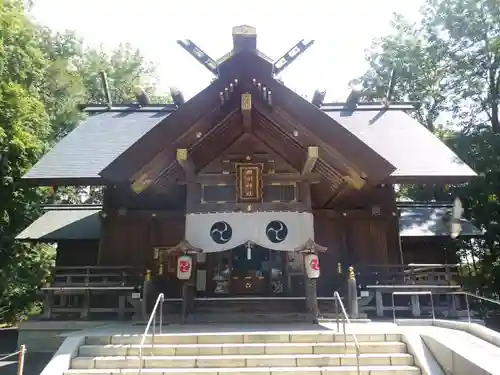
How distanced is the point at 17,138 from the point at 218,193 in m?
8.99

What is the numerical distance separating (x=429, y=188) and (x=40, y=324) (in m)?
18.1

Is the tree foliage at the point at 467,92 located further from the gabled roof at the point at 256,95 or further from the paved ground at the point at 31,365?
the paved ground at the point at 31,365

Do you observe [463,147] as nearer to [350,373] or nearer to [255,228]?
[255,228]

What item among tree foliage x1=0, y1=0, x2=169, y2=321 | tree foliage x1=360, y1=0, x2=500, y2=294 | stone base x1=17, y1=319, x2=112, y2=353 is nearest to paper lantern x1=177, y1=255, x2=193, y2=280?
stone base x1=17, y1=319, x2=112, y2=353

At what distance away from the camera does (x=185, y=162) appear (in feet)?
28.9

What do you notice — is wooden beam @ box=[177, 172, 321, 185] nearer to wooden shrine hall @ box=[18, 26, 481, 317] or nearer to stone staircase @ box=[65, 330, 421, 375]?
wooden shrine hall @ box=[18, 26, 481, 317]

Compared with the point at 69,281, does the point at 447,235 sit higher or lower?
higher

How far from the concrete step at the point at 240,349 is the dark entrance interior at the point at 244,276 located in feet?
13.2

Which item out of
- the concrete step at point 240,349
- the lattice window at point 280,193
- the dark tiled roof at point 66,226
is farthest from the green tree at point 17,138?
the concrete step at point 240,349

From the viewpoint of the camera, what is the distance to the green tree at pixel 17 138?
47.0 ft

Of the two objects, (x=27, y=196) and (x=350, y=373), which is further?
(x=27, y=196)

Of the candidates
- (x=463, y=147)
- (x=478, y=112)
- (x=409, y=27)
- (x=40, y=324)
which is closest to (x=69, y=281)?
(x=40, y=324)

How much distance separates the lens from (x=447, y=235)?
12.9 m

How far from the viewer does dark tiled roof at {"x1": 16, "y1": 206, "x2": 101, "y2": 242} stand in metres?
12.8
